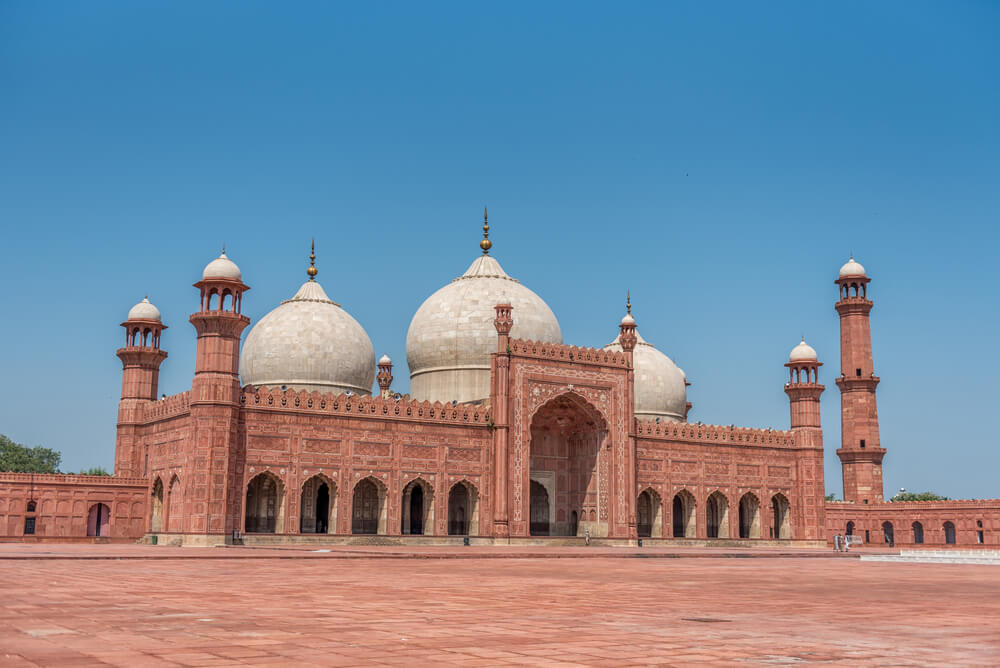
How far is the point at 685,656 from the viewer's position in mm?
5254

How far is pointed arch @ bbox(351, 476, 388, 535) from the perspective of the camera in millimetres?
30328

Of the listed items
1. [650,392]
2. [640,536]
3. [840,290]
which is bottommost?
[640,536]

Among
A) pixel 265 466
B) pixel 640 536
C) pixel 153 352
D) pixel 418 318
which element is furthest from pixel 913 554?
pixel 153 352

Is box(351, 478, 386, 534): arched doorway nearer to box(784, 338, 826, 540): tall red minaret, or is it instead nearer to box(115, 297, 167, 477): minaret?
box(115, 297, 167, 477): minaret

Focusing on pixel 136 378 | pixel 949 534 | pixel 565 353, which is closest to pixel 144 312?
pixel 136 378

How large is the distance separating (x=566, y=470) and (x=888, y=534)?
18.5 metres

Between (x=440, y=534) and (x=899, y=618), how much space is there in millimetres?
23586

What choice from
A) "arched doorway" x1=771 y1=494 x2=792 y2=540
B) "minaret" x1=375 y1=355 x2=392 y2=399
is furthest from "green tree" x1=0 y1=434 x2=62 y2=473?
"arched doorway" x1=771 y1=494 x2=792 y2=540

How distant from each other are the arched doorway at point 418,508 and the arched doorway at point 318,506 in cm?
250

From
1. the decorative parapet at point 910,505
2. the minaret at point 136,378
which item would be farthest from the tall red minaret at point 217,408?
the decorative parapet at point 910,505

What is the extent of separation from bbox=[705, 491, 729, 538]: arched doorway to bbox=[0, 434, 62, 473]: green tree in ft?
148

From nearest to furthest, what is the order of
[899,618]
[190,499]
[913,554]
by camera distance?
[899,618], [913,554], [190,499]

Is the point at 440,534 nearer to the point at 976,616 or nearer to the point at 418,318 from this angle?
the point at 418,318

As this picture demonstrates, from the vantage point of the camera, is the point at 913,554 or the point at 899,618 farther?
the point at 913,554
